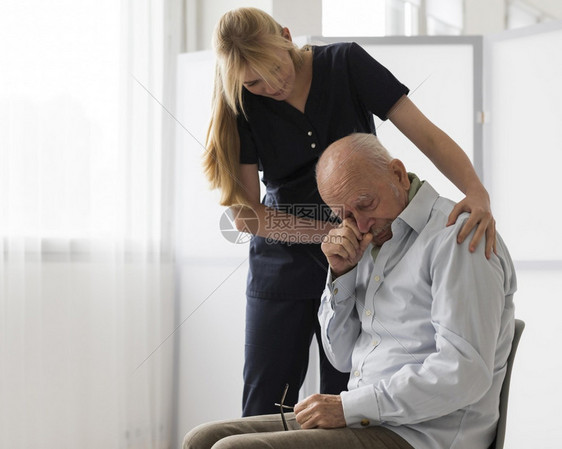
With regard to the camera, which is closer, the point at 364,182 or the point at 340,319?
the point at 364,182

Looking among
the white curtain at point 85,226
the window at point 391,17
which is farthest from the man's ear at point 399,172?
the window at point 391,17

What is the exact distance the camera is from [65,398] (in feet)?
8.45

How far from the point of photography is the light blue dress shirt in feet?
3.77

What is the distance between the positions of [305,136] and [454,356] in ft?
2.20

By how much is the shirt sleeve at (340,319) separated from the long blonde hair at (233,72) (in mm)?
367

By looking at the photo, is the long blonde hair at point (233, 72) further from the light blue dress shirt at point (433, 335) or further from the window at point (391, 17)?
the window at point (391, 17)

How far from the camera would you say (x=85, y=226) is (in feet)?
8.74

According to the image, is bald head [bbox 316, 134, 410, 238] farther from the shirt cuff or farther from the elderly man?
the shirt cuff

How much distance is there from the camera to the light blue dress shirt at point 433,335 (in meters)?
1.15

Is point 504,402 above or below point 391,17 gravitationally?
below

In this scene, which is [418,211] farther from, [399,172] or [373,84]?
[373,84]

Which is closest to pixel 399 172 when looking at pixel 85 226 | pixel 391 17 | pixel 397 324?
pixel 397 324

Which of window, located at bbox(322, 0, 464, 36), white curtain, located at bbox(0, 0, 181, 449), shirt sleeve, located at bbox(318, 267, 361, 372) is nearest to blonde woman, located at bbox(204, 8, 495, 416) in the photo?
shirt sleeve, located at bbox(318, 267, 361, 372)

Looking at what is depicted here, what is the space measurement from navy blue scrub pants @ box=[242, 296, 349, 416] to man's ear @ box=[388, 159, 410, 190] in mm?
434
